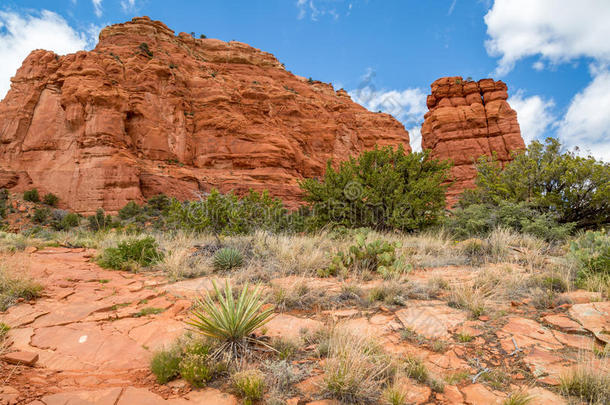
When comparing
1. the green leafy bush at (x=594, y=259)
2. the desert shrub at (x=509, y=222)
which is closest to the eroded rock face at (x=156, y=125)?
the desert shrub at (x=509, y=222)

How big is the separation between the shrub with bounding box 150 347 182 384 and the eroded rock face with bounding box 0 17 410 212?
26.9 m

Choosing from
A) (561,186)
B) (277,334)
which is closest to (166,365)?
(277,334)

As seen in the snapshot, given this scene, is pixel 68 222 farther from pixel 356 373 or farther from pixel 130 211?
pixel 356 373

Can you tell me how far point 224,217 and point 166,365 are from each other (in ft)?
24.7

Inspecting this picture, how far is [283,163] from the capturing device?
33969mm

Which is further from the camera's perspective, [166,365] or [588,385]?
[166,365]

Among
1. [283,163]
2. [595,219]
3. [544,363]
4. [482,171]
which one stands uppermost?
[283,163]

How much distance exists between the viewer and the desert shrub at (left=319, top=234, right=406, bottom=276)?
472cm

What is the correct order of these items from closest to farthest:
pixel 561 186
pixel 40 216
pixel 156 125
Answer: pixel 561 186 < pixel 40 216 < pixel 156 125

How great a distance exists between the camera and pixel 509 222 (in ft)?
25.6

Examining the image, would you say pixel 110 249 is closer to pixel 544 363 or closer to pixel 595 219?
pixel 544 363

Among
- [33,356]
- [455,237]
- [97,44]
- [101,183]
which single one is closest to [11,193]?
[101,183]

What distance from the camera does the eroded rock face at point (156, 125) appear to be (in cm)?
2648

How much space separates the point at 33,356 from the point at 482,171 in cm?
1417
